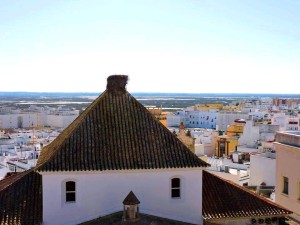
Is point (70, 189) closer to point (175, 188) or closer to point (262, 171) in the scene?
point (175, 188)

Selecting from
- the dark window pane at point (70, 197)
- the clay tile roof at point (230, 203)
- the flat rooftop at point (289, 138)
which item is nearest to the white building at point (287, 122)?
the flat rooftop at point (289, 138)

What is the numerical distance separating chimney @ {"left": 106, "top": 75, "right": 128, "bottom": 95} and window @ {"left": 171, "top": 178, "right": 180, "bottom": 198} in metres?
4.09

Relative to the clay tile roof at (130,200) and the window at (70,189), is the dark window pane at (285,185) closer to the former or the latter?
the clay tile roof at (130,200)

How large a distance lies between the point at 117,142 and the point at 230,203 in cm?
480

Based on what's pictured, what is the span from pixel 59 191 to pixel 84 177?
943 mm

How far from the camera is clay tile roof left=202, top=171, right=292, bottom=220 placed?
1770 cm

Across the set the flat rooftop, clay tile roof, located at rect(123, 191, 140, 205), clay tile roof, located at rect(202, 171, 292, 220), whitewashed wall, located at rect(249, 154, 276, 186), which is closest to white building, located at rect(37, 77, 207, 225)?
clay tile roof, located at rect(202, 171, 292, 220)

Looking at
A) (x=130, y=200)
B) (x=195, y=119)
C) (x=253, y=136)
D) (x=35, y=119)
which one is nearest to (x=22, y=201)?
(x=130, y=200)

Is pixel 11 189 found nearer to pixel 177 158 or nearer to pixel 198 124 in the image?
pixel 177 158

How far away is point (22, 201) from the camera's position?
16.9 metres

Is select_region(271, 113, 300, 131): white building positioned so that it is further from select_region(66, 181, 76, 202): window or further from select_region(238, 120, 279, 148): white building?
select_region(66, 181, 76, 202): window

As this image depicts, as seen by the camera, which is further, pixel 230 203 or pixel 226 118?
pixel 226 118

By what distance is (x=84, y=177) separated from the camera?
16500 millimetres

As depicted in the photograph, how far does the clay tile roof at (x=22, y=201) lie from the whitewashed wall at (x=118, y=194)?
0.55m
